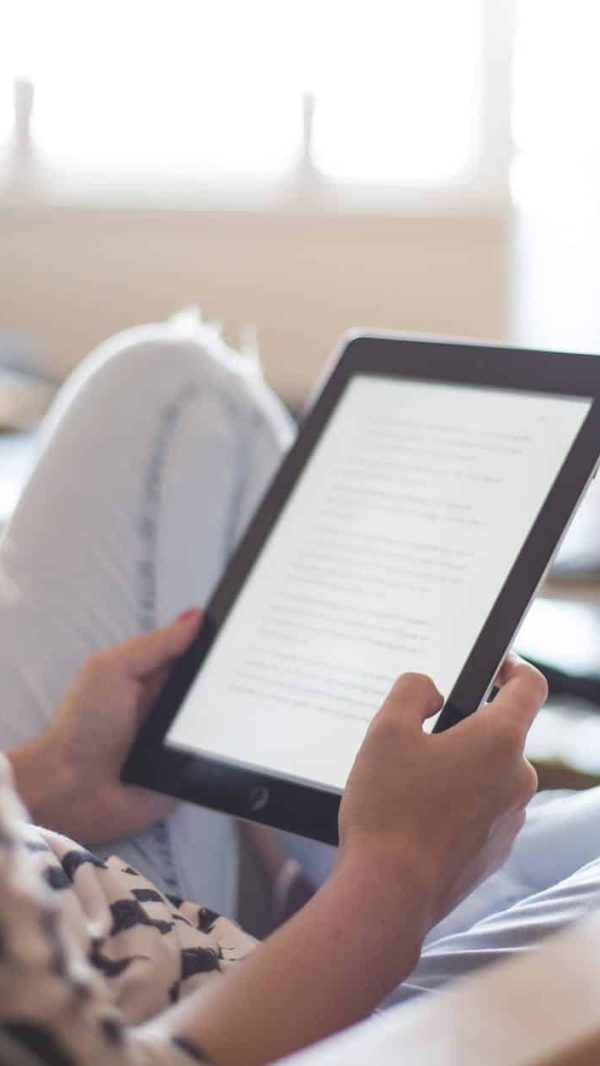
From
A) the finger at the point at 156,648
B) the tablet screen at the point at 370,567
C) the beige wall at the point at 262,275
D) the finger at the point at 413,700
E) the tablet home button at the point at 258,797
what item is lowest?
the beige wall at the point at 262,275

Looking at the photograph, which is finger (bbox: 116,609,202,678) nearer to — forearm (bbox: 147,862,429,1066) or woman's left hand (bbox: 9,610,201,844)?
woman's left hand (bbox: 9,610,201,844)

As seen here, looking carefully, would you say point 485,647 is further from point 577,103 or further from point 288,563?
point 577,103

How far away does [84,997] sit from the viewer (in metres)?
0.43

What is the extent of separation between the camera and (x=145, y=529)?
1.00 meters

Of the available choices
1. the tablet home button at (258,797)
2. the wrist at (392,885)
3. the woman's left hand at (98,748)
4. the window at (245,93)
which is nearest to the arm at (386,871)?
the wrist at (392,885)

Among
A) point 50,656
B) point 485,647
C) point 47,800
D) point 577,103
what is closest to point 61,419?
point 50,656

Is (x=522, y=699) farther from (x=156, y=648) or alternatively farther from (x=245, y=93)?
(x=245, y=93)

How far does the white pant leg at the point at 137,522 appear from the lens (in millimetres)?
945

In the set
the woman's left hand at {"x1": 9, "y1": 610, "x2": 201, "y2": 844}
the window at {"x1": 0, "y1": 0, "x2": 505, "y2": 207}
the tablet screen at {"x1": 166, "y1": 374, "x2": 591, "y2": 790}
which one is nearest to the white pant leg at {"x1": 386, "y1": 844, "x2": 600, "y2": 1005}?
the tablet screen at {"x1": 166, "y1": 374, "x2": 591, "y2": 790}

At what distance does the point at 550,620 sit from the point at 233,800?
80 cm

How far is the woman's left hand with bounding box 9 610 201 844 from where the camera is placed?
2.84ft

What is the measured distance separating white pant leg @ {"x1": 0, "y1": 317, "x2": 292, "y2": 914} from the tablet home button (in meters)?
0.14

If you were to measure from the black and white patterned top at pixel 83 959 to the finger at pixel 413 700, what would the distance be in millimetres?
135

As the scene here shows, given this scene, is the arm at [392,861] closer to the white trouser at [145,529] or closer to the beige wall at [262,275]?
the white trouser at [145,529]
